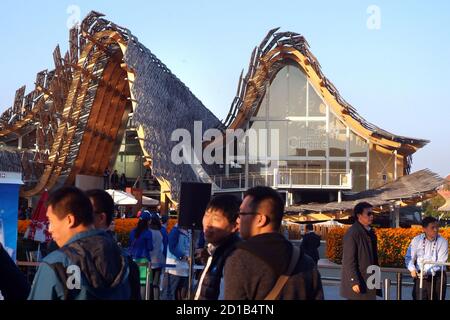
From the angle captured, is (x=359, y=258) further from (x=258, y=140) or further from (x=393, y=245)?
(x=258, y=140)

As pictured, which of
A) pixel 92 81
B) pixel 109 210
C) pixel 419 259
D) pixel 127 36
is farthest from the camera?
pixel 92 81

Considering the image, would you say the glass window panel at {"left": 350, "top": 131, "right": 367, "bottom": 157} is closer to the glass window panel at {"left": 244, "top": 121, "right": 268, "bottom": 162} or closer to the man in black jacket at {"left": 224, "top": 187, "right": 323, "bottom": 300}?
the glass window panel at {"left": 244, "top": 121, "right": 268, "bottom": 162}

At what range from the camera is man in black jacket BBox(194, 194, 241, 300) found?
16.1 feet

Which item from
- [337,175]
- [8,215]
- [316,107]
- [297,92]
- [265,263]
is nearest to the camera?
[265,263]

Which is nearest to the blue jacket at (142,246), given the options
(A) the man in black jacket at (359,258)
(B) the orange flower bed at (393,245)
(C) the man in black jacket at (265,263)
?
(A) the man in black jacket at (359,258)

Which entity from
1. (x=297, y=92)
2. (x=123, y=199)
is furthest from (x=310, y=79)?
(x=123, y=199)

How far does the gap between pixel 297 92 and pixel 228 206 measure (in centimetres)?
3477

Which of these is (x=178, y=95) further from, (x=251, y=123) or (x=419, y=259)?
(x=419, y=259)

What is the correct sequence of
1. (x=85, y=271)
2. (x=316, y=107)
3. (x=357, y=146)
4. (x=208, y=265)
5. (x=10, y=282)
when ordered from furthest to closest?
(x=316, y=107)
(x=357, y=146)
(x=208, y=265)
(x=10, y=282)
(x=85, y=271)

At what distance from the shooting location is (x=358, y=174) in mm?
38750

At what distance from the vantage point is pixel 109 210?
545cm

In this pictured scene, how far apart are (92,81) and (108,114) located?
3.15m

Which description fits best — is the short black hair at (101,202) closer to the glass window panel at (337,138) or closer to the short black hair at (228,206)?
the short black hair at (228,206)

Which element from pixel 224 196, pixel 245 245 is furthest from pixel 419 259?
pixel 245 245
